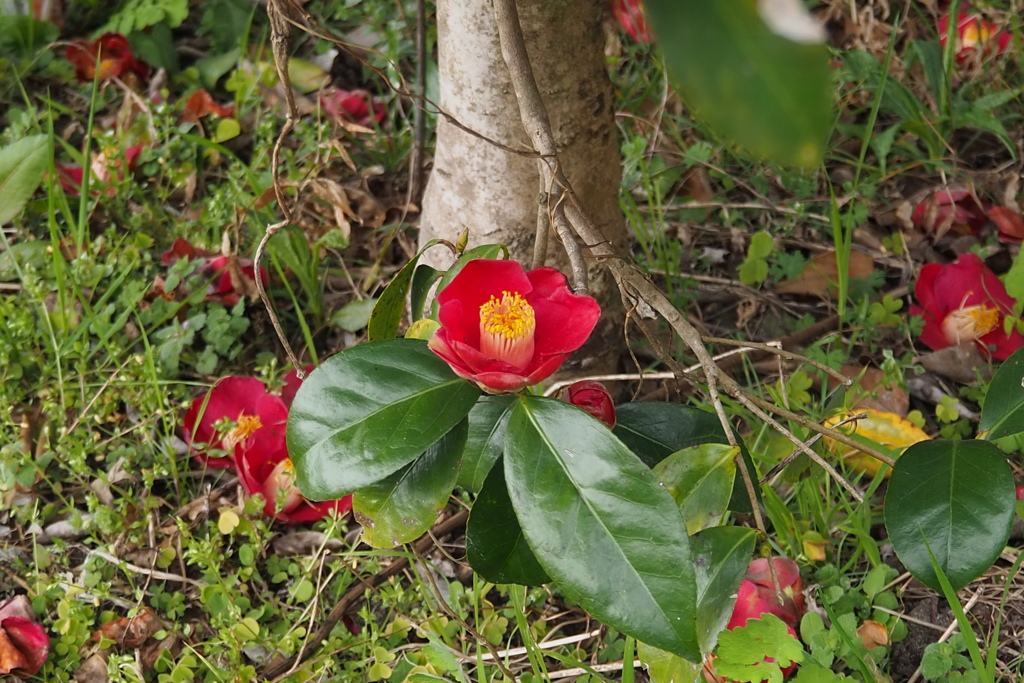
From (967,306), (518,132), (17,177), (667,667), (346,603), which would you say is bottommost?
(346,603)

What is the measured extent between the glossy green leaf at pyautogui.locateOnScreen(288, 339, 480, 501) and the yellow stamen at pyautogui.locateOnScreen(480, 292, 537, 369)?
60 mm

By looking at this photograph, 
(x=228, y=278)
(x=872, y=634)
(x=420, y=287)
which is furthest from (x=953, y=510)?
(x=228, y=278)

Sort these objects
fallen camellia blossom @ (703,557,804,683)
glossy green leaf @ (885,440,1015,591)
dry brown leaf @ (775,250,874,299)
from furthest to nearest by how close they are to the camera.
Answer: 1. dry brown leaf @ (775,250,874,299)
2. fallen camellia blossom @ (703,557,804,683)
3. glossy green leaf @ (885,440,1015,591)

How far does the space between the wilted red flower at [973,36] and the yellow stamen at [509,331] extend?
1.89m

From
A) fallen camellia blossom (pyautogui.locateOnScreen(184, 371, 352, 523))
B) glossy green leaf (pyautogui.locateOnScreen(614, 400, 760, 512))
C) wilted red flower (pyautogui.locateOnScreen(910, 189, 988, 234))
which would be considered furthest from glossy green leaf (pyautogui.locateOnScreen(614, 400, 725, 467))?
wilted red flower (pyautogui.locateOnScreen(910, 189, 988, 234))

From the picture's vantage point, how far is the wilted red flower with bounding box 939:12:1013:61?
229cm

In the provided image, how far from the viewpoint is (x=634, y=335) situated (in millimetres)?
1753

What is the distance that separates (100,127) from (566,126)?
→ 4.78 ft

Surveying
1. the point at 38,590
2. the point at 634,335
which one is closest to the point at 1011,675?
the point at 634,335

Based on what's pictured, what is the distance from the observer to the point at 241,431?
1519 millimetres

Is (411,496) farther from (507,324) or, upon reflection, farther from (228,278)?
(228,278)

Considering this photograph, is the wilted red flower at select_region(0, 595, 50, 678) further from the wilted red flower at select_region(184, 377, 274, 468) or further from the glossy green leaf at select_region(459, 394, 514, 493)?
the glossy green leaf at select_region(459, 394, 514, 493)

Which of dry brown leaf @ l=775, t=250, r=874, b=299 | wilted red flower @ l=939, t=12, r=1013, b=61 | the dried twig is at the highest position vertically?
wilted red flower @ l=939, t=12, r=1013, b=61

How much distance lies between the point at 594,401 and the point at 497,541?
196 mm
